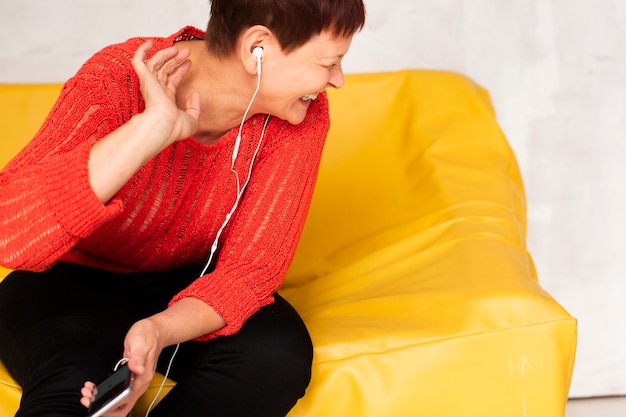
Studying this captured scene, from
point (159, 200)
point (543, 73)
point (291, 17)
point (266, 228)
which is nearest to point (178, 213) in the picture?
point (159, 200)

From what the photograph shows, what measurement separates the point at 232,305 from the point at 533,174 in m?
1.29

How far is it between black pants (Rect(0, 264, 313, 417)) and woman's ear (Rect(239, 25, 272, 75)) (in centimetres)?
39

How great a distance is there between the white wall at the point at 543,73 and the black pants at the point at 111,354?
3.71 ft

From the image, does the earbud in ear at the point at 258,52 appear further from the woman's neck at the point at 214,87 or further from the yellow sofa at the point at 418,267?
the yellow sofa at the point at 418,267

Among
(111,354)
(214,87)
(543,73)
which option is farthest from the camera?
(543,73)

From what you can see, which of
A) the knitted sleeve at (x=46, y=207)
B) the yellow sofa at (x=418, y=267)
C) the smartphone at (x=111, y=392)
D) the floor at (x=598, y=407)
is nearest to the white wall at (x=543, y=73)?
the floor at (x=598, y=407)

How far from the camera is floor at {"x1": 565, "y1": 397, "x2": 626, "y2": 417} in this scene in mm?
2123

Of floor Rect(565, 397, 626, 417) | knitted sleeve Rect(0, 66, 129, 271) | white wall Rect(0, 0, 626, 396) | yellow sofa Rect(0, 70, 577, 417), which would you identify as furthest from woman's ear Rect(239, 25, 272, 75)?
floor Rect(565, 397, 626, 417)

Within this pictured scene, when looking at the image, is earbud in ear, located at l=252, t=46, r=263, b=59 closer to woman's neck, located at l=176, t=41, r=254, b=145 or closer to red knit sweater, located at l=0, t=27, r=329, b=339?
woman's neck, located at l=176, t=41, r=254, b=145

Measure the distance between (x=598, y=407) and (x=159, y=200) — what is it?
53.3 inches

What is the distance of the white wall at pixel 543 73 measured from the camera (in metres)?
2.28

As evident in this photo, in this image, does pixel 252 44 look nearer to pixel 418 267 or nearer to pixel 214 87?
pixel 214 87

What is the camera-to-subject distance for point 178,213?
4.77 ft

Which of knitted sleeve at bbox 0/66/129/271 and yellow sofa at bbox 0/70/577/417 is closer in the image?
knitted sleeve at bbox 0/66/129/271
